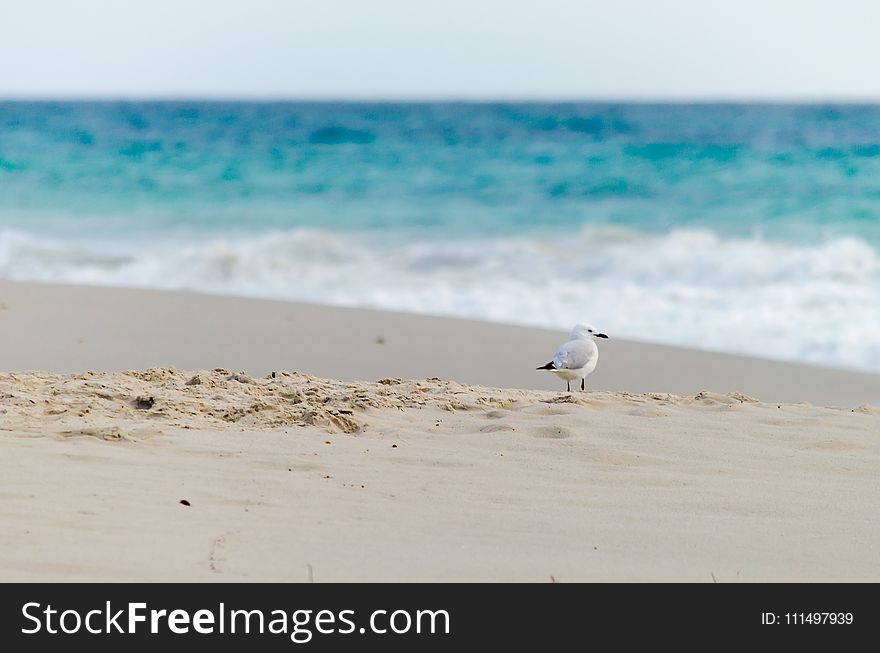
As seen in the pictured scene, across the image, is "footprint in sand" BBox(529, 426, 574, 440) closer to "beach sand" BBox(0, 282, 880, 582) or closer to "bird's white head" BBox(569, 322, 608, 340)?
"beach sand" BBox(0, 282, 880, 582)

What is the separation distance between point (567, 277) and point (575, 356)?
548 cm

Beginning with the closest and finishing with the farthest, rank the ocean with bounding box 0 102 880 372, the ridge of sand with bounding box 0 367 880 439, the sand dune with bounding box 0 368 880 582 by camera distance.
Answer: the sand dune with bounding box 0 368 880 582 < the ridge of sand with bounding box 0 367 880 439 < the ocean with bounding box 0 102 880 372

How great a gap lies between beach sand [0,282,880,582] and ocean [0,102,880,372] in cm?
289

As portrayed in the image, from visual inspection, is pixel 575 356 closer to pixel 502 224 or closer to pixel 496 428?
pixel 496 428

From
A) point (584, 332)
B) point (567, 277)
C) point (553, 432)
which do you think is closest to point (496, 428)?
point (553, 432)

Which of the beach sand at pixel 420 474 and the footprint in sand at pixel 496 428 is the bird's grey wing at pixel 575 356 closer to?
the beach sand at pixel 420 474

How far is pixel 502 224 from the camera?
14875 millimetres

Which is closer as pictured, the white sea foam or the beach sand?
the beach sand

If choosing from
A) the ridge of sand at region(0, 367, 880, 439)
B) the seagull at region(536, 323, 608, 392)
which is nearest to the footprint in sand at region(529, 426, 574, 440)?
the ridge of sand at region(0, 367, 880, 439)

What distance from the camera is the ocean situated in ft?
30.4

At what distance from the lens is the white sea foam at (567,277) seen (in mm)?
8289

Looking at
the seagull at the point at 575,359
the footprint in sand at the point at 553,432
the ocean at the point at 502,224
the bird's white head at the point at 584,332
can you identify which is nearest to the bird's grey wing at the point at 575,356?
the seagull at the point at 575,359

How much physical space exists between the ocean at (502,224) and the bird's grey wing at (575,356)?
2.52 metres
